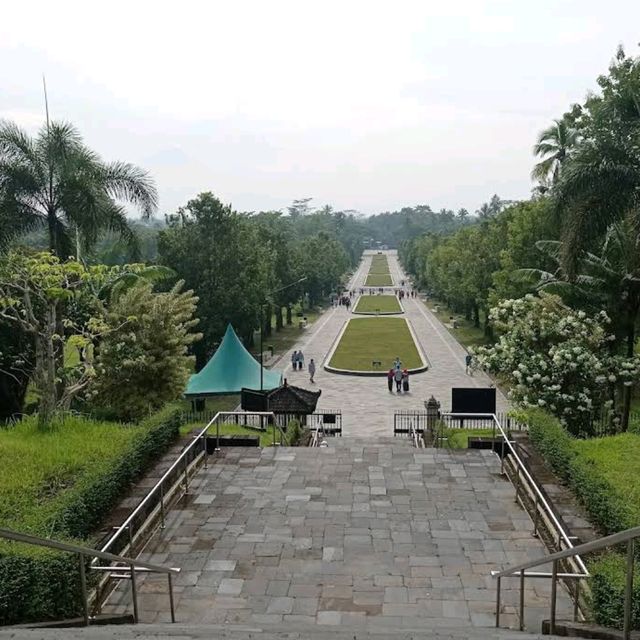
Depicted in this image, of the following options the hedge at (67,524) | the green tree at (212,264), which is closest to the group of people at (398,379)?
the green tree at (212,264)

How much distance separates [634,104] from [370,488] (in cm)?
1102

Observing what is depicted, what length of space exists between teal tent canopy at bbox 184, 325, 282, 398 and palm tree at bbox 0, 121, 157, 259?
7.49 m

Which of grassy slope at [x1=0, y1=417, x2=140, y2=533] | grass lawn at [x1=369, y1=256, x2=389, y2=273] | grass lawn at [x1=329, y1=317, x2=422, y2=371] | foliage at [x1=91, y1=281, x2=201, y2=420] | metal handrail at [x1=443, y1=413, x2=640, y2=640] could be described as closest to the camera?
metal handrail at [x1=443, y1=413, x2=640, y2=640]

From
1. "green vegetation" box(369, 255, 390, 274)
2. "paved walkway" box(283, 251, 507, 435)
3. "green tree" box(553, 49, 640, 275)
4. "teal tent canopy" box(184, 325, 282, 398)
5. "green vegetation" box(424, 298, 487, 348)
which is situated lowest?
"paved walkway" box(283, 251, 507, 435)

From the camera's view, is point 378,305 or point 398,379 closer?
point 398,379

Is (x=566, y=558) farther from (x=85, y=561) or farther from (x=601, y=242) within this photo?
(x=601, y=242)

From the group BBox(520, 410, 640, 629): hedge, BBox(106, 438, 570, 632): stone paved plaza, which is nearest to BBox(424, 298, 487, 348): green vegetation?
BBox(520, 410, 640, 629): hedge

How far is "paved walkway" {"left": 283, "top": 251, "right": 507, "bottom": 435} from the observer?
24.8 metres

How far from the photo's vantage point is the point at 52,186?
1827 centimetres

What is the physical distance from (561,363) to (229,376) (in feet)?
41.3

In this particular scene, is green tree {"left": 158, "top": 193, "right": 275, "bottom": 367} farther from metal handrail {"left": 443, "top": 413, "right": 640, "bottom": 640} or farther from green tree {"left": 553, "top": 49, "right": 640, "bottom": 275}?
metal handrail {"left": 443, "top": 413, "right": 640, "bottom": 640}

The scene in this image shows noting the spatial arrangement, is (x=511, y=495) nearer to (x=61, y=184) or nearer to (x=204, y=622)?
(x=204, y=622)

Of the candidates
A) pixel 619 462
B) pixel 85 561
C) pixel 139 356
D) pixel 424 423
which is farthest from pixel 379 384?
pixel 85 561

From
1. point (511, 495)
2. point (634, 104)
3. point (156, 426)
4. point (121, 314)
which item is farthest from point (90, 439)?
point (634, 104)
